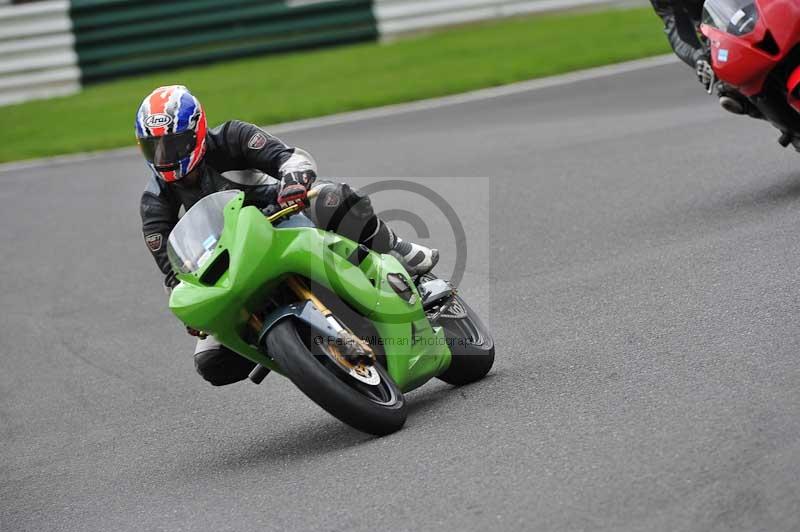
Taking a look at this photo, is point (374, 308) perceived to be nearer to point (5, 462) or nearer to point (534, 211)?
point (5, 462)

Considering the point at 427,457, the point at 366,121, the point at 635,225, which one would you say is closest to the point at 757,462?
the point at 427,457

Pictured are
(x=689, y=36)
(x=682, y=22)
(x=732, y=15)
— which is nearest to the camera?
(x=732, y=15)

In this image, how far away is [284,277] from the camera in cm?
521

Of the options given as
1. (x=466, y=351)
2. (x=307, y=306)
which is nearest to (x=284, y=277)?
(x=307, y=306)

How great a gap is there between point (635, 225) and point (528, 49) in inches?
357

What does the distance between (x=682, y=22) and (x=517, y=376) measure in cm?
430

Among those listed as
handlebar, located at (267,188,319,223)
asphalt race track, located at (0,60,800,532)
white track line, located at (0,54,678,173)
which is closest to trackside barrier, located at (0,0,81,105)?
white track line, located at (0,54,678,173)

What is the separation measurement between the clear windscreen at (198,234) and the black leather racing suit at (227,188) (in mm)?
514

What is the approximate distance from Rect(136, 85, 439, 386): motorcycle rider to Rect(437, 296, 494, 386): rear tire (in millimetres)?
339

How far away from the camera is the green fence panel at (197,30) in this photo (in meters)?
19.1

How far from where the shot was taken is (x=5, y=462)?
641 cm

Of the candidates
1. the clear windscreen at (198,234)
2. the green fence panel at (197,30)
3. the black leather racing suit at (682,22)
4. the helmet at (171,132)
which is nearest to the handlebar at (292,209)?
the clear windscreen at (198,234)

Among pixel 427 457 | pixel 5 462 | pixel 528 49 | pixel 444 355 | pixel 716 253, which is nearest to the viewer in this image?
pixel 427 457

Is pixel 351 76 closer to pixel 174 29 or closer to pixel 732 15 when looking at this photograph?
pixel 174 29
